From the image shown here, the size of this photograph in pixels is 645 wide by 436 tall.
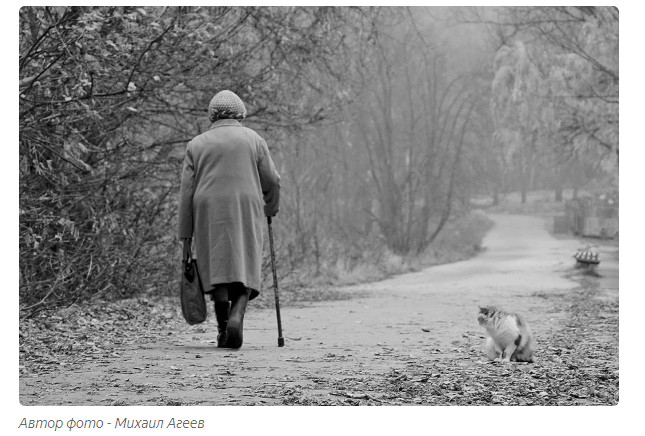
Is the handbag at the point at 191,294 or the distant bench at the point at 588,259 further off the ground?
the handbag at the point at 191,294

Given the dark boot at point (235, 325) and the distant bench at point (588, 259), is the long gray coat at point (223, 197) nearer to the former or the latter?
the dark boot at point (235, 325)

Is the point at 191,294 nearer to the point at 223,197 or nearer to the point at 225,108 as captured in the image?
the point at 223,197

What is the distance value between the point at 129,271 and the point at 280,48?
11.2 ft

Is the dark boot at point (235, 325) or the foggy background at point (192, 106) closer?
the dark boot at point (235, 325)

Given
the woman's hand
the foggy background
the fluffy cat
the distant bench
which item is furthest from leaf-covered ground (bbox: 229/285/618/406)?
the distant bench

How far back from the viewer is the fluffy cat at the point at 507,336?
6895 mm

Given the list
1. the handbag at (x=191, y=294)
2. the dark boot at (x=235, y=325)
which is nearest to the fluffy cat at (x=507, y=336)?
the dark boot at (x=235, y=325)

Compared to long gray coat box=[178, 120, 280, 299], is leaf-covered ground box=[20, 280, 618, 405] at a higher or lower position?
lower

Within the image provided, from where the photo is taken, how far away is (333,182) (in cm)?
3234

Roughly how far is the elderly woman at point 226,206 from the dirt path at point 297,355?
50 cm

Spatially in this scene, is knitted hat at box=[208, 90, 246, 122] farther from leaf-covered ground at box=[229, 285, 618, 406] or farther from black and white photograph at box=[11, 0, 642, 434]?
leaf-covered ground at box=[229, 285, 618, 406]

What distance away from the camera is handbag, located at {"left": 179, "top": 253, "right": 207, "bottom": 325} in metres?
7.72

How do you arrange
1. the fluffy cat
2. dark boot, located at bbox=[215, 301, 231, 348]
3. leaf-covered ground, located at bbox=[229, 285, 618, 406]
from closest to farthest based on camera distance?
leaf-covered ground, located at bbox=[229, 285, 618, 406] → the fluffy cat → dark boot, located at bbox=[215, 301, 231, 348]

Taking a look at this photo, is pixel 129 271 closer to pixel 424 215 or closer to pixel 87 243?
pixel 87 243
